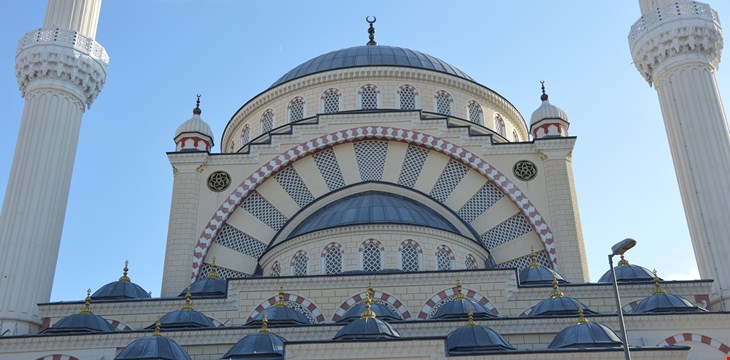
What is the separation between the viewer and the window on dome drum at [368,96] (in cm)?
2659

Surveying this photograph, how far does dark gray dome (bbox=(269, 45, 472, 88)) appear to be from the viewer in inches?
1101

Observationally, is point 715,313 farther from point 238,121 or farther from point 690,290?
point 238,121

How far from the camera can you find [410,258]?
19344 mm

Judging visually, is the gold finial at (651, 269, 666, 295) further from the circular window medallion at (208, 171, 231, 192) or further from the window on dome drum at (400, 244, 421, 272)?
the circular window medallion at (208, 171, 231, 192)

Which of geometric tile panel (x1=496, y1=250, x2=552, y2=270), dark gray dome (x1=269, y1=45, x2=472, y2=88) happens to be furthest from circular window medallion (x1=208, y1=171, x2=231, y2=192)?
geometric tile panel (x1=496, y1=250, x2=552, y2=270)

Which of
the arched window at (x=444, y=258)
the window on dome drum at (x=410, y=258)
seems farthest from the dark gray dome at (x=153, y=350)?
the arched window at (x=444, y=258)

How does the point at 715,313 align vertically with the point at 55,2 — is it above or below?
below

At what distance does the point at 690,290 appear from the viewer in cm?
1839

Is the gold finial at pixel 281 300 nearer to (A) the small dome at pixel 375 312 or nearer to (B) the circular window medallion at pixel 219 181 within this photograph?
(A) the small dome at pixel 375 312

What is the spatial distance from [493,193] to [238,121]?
1086 cm

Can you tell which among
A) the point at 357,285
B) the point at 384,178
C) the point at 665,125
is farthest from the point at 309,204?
the point at 665,125

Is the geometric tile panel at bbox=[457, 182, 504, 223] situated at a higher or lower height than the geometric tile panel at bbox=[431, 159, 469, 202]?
lower

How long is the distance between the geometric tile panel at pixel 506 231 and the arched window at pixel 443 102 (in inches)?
227

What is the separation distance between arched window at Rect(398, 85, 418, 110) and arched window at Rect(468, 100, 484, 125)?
6.94 ft
